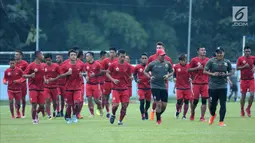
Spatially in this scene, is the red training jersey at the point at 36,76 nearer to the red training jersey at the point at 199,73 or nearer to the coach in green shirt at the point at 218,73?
the red training jersey at the point at 199,73

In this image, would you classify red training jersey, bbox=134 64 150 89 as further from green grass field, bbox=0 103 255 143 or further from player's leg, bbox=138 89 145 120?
green grass field, bbox=0 103 255 143

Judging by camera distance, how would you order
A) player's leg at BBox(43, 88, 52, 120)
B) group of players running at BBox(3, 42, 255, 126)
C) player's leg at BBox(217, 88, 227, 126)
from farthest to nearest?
player's leg at BBox(43, 88, 52, 120)
group of players running at BBox(3, 42, 255, 126)
player's leg at BBox(217, 88, 227, 126)

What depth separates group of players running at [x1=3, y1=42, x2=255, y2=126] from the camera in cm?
2328

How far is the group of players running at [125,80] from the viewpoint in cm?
2328

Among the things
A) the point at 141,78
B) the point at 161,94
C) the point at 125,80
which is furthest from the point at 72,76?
the point at 141,78

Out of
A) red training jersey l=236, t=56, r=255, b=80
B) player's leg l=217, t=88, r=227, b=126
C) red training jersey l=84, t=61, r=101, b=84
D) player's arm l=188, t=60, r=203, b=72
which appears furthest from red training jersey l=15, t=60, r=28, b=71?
player's leg l=217, t=88, r=227, b=126

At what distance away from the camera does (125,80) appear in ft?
78.0

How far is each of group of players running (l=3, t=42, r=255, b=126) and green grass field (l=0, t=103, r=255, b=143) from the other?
65 centimetres

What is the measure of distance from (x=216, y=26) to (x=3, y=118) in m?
36.6

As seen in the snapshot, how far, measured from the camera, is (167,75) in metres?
23.1

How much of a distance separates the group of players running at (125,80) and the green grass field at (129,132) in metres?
0.65

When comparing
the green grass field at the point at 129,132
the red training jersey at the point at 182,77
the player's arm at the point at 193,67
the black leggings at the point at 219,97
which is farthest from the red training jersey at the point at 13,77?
the black leggings at the point at 219,97

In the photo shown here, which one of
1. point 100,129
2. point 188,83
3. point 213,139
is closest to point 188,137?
point 213,139

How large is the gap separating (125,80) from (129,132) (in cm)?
325
